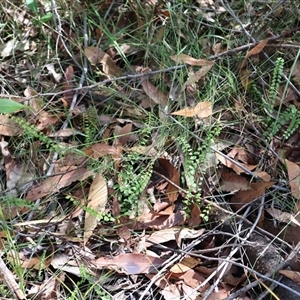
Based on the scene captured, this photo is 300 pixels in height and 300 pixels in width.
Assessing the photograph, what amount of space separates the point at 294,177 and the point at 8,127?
1002 millimetres

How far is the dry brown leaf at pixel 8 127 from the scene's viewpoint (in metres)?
1.64

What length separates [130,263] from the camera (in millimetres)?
1437

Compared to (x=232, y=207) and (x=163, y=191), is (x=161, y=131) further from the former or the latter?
(x=232, y=207)

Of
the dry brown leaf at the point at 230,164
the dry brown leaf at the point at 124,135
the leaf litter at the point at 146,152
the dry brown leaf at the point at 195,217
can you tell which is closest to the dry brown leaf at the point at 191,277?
the leaf litter at the point at 146,152

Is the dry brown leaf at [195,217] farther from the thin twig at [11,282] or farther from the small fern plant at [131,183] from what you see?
the thin twig at [11,282]

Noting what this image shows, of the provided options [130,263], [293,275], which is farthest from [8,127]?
[293,275]

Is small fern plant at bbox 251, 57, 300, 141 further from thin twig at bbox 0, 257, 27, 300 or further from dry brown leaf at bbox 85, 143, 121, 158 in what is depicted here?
thin twig at bbox 0, 257, 27, 300

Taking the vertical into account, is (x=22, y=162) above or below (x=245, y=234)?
above

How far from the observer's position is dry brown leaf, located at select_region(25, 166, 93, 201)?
155 centimetres

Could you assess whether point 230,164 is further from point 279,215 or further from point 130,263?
point 130,263

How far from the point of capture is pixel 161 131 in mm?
1627

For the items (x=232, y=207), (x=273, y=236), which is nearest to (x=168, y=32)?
(x=232, y=207)

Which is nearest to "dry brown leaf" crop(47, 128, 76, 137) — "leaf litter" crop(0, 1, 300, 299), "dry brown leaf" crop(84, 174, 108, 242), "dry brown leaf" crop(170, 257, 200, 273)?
"leaf litter" crop(0, 1, 300, 299)

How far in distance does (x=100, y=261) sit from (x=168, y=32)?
37.0 inches
